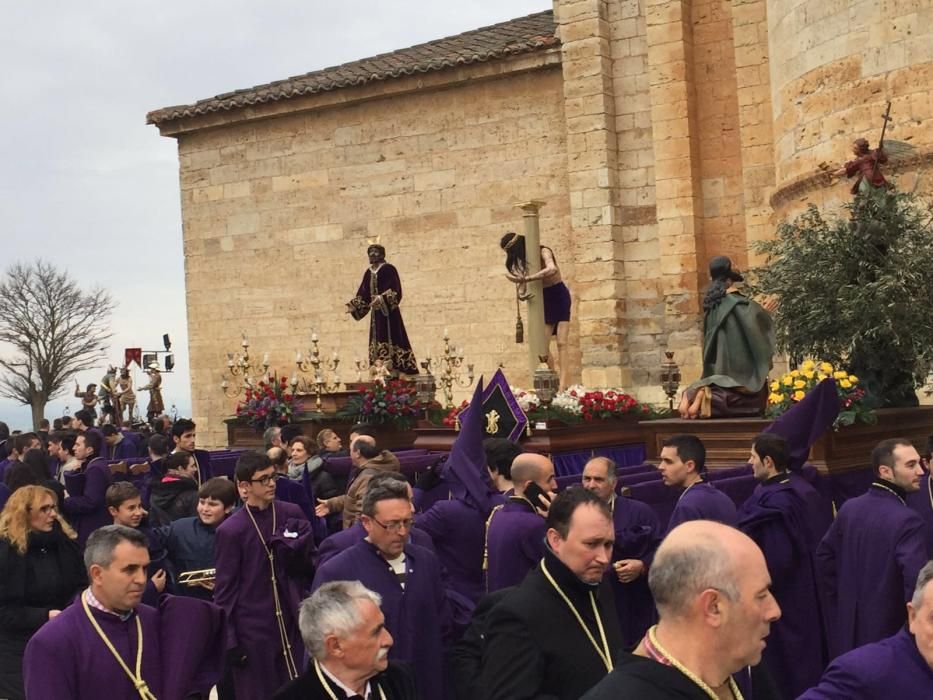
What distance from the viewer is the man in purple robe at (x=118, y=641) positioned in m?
4.51

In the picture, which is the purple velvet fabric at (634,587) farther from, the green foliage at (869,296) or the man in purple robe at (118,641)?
the green foliage at (869,296)

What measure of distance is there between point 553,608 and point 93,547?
73.0 inches

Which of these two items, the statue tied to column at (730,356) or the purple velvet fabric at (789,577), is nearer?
the purple velvet fabric at (789,577)

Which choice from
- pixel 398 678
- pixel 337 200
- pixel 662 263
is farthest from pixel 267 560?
pixel 337 200

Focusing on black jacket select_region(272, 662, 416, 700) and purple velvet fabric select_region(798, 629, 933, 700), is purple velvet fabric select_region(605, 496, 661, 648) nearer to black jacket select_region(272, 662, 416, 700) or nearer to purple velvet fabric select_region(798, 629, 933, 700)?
black jacket select_region(272, 662, 416, 700)

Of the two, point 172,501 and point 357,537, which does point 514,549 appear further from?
point 172,501

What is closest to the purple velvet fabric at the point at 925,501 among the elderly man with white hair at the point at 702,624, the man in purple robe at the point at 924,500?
the man in purple robe at the point at 924,500

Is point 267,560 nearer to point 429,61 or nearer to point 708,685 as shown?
point 708,685

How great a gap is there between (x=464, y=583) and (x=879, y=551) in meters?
2.32

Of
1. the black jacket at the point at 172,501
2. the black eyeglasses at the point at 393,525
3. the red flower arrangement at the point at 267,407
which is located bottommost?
the black jacket at the point at 172,501

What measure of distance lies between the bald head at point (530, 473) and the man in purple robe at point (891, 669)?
277 centimetres

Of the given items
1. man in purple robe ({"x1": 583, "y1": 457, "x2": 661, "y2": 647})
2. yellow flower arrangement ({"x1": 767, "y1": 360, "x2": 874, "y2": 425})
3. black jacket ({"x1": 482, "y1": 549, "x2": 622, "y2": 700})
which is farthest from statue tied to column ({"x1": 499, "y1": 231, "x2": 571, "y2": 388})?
black jacket ({"x1": 482, "y1": 549, "x2": 622, "y2": 700})

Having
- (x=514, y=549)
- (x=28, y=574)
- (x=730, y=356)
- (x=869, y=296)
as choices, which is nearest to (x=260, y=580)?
(x=28, y=574)

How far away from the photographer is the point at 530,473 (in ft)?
20.8
